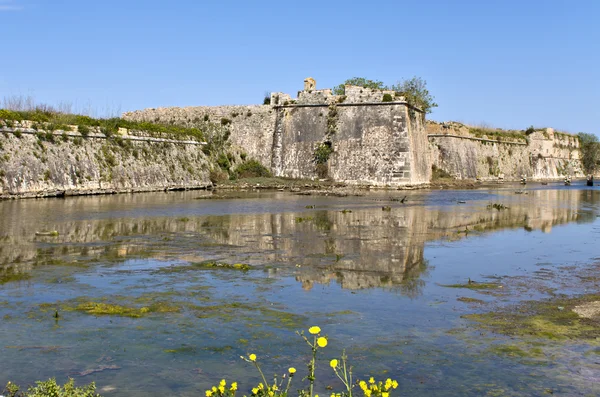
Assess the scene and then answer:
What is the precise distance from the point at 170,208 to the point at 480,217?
12.2 meters

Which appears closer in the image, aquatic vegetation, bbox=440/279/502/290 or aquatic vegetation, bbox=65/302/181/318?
aquatic vegetation, bbox=65/302/181/318

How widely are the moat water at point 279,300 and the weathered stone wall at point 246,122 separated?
1116 inches

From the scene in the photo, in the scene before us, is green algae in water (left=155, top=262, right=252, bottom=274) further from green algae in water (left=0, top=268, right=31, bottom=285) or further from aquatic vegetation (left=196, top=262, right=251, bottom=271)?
green algae in water (left=0, top=268, right=31, bottom=285)

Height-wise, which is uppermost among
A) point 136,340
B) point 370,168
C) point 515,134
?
point 515,134

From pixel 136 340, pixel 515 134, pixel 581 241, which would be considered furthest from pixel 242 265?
pixel 515 134

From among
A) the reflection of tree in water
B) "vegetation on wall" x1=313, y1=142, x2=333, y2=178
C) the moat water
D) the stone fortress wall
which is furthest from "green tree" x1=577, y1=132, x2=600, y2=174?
the reflection of tree in water

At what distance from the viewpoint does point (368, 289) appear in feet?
33.2

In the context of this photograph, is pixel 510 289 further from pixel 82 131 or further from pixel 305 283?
pixel 82 131

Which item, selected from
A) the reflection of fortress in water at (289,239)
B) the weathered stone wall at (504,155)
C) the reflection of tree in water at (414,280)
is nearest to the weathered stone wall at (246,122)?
the weathered stone wall at (504,155)

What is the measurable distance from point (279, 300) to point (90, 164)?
26.0 m

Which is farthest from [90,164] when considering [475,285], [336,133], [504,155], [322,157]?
[504,155]

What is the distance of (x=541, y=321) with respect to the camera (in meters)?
8.17

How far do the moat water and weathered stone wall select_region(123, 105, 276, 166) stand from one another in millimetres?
28339

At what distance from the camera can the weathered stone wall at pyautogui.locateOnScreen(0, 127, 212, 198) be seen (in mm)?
28516
